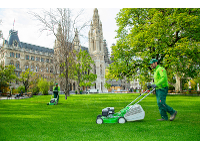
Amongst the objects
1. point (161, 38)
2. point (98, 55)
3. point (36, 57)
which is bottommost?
point (161, 38)

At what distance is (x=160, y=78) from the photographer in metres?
5.46

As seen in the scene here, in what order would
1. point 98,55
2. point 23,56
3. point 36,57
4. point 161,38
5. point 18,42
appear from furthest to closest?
point 98,55 → point 36,57 → point 18,42 → point 23,56 → point 161,38

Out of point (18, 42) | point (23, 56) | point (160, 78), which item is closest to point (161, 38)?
point (160, 78)

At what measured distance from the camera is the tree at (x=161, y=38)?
17.0m

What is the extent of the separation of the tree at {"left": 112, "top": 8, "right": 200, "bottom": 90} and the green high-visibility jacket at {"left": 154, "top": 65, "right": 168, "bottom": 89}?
39.2 ft

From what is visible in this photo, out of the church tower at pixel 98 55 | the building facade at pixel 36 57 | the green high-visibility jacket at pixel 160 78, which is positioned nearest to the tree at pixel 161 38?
the green high-visibility jacket at pixel 160 78

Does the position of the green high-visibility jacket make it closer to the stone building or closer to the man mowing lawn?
the man mowing lawn

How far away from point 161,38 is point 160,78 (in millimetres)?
13094

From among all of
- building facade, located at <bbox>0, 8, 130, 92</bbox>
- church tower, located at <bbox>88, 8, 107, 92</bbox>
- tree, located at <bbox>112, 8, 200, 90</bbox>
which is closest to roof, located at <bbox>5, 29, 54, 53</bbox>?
building facade, located at <bbox>0, 8, 130, 92</bbox>

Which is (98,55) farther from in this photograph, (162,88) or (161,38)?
(162,88)

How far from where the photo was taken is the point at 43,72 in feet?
220
